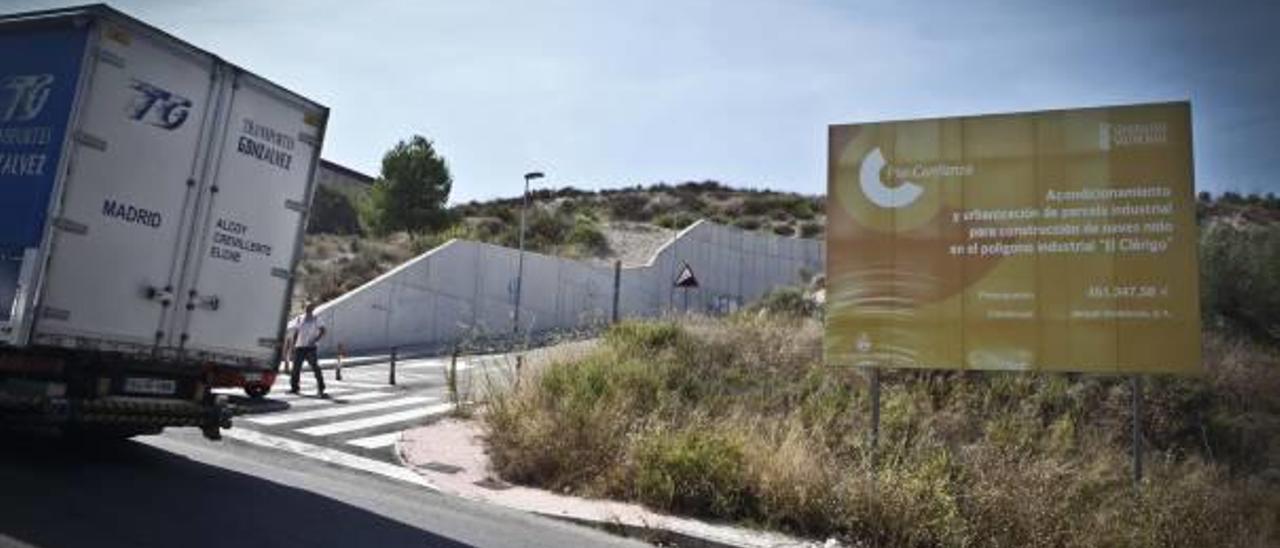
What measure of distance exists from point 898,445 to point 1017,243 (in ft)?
8.02

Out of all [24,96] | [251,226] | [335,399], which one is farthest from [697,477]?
[335,399]

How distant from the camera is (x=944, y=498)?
7.97 metres

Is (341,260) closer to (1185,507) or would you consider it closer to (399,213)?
(399,213)

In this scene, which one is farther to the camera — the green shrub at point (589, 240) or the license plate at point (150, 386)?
the green shrub at point (589, 240)

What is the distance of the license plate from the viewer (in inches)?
328

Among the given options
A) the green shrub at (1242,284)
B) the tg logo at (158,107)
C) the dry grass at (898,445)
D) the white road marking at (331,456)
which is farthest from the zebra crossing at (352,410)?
the green shrub at (1242,284)

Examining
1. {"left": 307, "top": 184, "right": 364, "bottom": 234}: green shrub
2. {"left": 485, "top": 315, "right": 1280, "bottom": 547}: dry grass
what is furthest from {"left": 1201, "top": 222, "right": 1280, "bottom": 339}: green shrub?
{"left": 307, "top": 184, "right": 364, "bottom": 234}: green shrub

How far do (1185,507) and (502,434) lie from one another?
6611mm

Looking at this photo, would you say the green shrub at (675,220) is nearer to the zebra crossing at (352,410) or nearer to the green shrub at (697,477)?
the zebra crossing at (352,410)

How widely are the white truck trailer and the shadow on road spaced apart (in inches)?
16.3

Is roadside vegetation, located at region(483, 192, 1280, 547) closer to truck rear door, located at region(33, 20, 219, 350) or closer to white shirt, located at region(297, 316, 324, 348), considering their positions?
truck rear door, located at region(33, 20, 219, 350)

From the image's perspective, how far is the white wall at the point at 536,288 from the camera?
2959 centimetres

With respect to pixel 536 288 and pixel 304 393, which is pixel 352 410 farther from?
pixel 536 288

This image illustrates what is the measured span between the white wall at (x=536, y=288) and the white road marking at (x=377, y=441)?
4.83 m
